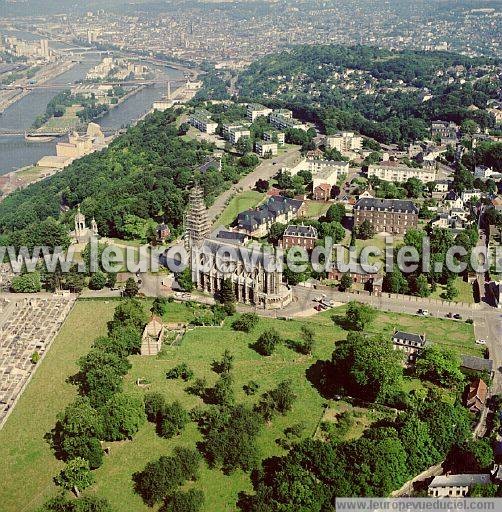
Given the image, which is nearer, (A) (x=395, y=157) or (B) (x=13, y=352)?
(B) (x=13, y=352)

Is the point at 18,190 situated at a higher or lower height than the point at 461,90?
lower

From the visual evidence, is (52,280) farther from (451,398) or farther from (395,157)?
(395,157)

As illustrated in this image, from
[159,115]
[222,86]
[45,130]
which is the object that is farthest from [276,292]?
[222,86]

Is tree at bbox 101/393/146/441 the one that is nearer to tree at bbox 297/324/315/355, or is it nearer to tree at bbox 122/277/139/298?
tree at bbox 297/324/315/355

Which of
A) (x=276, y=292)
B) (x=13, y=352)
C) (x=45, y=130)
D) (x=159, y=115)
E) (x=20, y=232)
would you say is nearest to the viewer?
(x=13, y=352)

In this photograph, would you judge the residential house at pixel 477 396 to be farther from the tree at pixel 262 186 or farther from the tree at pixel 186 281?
the tree at pixel 262 186

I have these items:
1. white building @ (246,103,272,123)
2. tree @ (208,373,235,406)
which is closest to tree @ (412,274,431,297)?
tree @ (208,373,235,406)

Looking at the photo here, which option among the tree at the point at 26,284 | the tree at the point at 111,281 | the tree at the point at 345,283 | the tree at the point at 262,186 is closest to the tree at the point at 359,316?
the tree at the point at 345,283

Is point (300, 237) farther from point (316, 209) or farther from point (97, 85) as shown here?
point (97, 85)
